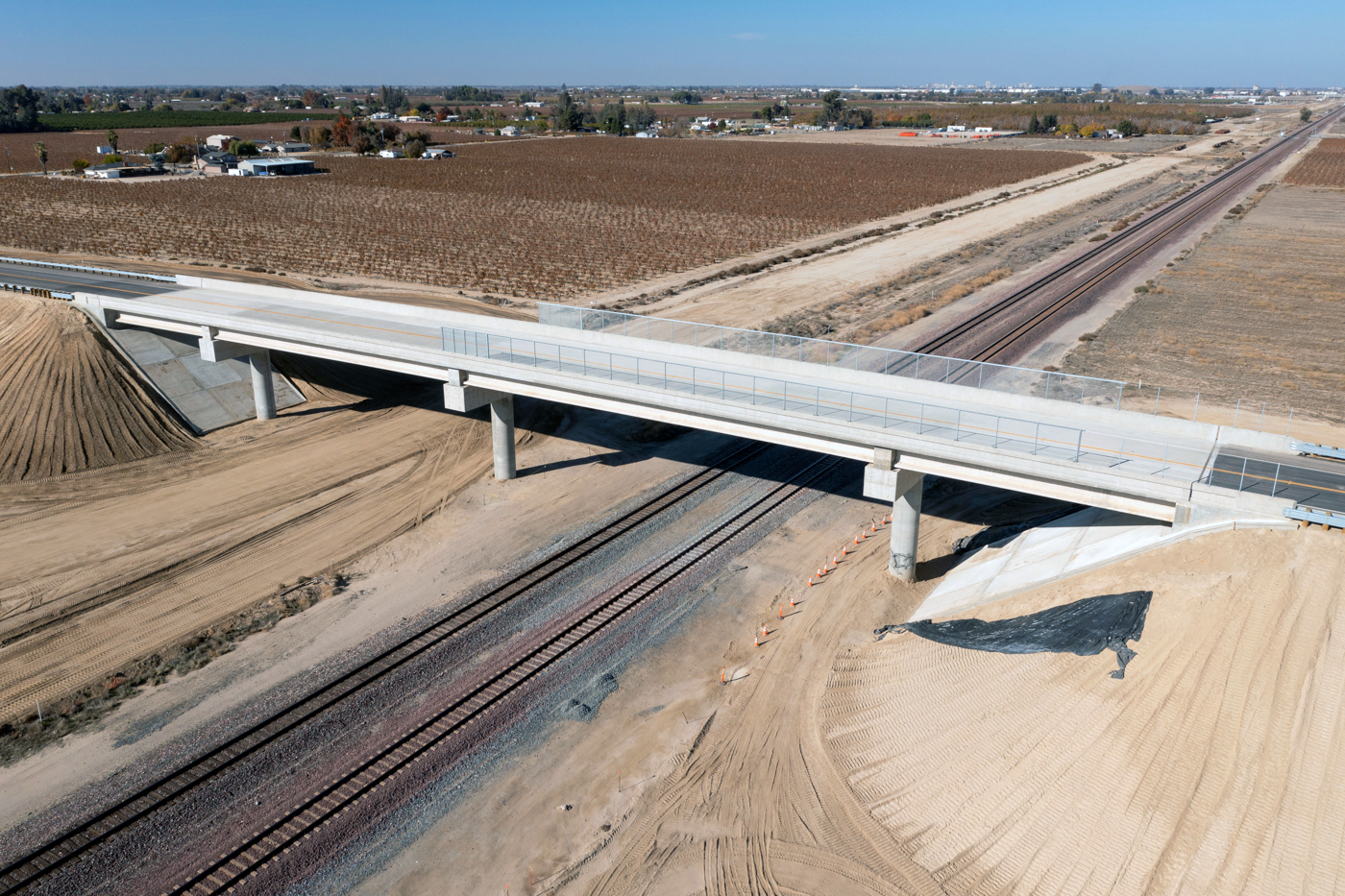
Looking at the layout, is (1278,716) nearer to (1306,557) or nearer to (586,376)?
(1306,557)

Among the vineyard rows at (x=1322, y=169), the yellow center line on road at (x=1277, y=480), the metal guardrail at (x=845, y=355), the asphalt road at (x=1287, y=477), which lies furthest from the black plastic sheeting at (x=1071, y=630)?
the vineyard rows at (x=1322, y=169)

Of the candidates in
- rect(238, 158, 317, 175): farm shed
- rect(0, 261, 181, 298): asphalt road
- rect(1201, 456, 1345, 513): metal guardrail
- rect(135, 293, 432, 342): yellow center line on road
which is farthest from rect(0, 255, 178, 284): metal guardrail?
rect(238, 158, 317, 175): farm shed

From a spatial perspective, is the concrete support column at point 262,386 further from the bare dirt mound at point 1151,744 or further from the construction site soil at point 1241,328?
the construction site soil at point 1241,328

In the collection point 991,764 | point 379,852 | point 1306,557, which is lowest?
point 379,852

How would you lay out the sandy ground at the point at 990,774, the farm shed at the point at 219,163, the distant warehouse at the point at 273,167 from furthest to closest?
the farm shed at the point at 219,163, the distant warehouse at the point at 273,167, the sandy ground at the point at 990,774

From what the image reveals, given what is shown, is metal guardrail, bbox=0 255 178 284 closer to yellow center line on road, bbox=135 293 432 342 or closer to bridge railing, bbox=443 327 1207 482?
yellow center line on road, bbox=135 293 432 342

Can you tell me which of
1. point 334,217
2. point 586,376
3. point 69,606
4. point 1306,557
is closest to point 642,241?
point 334,217
